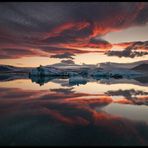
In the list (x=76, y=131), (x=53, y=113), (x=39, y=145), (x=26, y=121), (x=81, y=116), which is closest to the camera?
(x=39, y=145)

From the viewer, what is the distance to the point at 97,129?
762 centimetres

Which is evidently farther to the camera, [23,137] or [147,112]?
[147,112]

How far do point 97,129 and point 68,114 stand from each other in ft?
9.24

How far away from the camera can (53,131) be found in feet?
24.3

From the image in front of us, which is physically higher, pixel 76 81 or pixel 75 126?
pixel 76 81

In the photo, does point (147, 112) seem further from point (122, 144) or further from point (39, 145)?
point (39, 145)

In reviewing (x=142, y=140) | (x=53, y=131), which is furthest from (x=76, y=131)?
(x=142, y=140)

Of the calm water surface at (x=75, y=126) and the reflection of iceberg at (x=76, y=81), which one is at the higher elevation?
the reflection of iceberg at (x=76, y=81)

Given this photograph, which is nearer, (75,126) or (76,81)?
(75,126)

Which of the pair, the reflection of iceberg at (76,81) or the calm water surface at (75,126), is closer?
the calm water surface at (75,126)

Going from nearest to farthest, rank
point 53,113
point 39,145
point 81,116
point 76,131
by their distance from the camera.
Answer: point 39,145
point 76,131
point 81,116
point 53,113

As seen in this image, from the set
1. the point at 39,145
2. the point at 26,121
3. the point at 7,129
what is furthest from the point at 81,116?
the point at 39,145

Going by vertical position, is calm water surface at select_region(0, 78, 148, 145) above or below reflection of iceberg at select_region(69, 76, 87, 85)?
below

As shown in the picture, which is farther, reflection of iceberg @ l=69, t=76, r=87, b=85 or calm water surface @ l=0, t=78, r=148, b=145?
reflection of iceberg @ l=69, t=76, r=87, b=85
